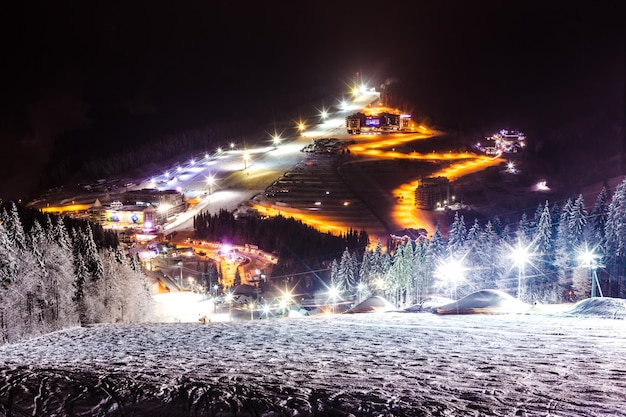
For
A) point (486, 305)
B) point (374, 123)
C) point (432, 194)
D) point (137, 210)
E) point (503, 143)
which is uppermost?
point (374, 123)

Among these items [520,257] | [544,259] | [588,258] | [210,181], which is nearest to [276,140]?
[210,181]

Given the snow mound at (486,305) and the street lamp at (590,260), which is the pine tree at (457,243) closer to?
the street lamp at (590,260)

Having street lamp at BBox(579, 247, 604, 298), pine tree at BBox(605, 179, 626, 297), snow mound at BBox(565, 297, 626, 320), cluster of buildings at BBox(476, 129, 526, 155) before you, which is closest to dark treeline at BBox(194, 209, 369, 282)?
street lamp at BBox(579, 247, 604, 298)

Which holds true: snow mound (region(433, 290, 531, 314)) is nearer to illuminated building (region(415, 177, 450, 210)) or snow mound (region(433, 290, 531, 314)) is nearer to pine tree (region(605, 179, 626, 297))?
pine tree (region(605, 179, 626, 297))

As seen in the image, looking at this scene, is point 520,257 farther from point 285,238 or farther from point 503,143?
point 503,143

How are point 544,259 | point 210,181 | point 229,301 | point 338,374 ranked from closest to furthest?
1. point 338,374
2. point 544,259
3. point 229,301
4. point 210,181
